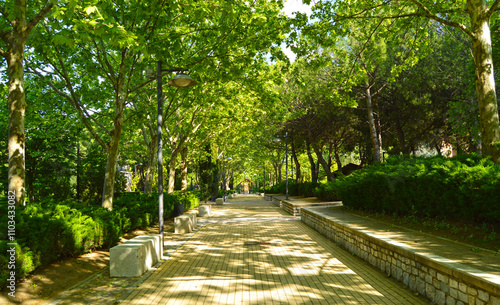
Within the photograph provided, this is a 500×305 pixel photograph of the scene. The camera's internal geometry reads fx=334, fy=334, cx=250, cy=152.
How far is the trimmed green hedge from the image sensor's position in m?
6.33

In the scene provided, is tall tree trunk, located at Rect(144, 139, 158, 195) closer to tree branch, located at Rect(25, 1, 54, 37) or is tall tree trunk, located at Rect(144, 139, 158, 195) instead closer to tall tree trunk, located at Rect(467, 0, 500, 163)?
tree branch, located at Rect(25, 1, 54, 37)

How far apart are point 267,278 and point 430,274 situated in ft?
9.18

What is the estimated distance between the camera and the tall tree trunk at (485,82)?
820 centimetres

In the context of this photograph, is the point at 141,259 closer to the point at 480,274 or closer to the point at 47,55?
the point at 480,274

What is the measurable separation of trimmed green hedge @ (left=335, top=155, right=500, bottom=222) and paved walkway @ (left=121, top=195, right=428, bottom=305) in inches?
89.3

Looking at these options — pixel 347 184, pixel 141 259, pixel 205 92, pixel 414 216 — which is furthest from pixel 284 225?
pixel 141 259

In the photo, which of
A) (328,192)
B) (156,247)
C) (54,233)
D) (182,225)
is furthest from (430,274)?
(328,192)

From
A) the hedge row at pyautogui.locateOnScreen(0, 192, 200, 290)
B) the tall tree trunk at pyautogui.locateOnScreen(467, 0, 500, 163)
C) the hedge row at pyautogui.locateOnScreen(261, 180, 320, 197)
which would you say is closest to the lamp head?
the hedge row at pyautogui.locateOnScreen(0, 192, 200, 290)

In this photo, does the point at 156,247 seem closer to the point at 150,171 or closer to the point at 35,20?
the point at 35,20

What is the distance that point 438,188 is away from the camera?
7.67m

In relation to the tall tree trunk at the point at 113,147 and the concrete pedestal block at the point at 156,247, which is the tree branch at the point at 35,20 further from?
the concrete pedestal block at the point at 156,247

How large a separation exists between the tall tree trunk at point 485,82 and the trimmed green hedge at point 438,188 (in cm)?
66

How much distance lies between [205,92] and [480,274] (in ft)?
49.5

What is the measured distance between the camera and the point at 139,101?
17.4 meters
